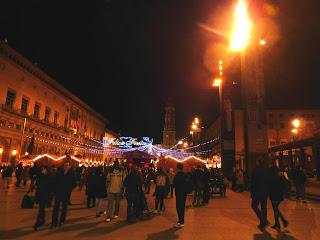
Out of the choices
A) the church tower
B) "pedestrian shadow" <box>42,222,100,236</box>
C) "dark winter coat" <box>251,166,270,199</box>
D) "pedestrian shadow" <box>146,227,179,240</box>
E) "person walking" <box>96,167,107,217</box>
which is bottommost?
"pedestrian shadow" <box>42,222,100,236</box>

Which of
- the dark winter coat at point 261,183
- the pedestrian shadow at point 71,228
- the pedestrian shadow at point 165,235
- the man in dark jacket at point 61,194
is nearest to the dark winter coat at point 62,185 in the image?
the man in dark jacket at point 61,194

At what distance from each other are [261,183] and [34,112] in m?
46.9

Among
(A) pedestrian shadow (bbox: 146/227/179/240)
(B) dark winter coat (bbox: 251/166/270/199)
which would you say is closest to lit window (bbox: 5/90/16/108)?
(A) pedestrian shadow (bbox: 146/227/179/240)

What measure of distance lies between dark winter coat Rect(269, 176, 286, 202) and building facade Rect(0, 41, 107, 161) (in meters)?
36.9

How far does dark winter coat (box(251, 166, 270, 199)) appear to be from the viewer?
26.4ft

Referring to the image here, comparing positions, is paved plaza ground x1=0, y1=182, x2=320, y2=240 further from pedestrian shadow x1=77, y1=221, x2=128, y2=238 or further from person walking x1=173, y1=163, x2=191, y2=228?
person walking x1=173, y1=163, x2=191, y2=228

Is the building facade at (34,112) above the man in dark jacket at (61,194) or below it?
above

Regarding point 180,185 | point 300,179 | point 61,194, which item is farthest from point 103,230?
point 300,179

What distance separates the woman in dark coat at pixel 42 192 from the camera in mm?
7832

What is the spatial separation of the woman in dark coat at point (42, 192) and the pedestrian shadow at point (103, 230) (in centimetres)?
146

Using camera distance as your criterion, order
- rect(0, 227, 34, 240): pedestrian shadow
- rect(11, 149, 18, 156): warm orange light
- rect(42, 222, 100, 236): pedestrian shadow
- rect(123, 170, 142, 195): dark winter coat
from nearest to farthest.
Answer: rect(0, 227, 34, 240): pedestrian shadow, rect(42, 222, 100, 236): pedestrian shadow, rect(123, 170, 142, 195): dark winter coat, rect(11, 149, 18, 156): warm orange light

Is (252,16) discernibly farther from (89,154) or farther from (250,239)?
(89,154)

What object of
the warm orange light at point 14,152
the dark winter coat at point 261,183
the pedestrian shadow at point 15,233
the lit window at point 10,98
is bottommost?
the pedestrian shadow at point 15,233

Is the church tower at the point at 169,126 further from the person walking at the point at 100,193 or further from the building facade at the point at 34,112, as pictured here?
the person walking at the point at 100,193
